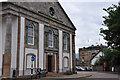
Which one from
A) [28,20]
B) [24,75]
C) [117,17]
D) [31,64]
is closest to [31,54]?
[31,64]

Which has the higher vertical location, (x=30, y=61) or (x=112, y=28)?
(x=112, y=28)

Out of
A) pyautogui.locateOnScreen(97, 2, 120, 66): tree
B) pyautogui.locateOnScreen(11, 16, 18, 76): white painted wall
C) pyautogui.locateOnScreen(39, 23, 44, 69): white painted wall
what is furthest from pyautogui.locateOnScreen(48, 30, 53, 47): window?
pyautogui.locateOnScreen(97, 2, 120, 66): tree

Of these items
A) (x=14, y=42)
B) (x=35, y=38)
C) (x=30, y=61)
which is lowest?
(x=30, y=61)

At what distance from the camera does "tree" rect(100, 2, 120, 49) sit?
107 feet

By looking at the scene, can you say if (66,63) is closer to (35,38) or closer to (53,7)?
(35,38)

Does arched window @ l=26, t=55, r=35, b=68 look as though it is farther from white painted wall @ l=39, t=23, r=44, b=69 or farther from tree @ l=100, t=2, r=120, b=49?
tree @ l=100, t=2, r=120, b=49

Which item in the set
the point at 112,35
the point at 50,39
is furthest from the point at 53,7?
the point at 112,35

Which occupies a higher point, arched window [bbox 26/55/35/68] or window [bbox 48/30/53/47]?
window [bbox 48/30/53/47]

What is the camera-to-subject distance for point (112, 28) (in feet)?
106

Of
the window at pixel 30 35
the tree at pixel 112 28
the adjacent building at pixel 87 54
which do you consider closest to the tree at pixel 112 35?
the tree at pixel 112 28

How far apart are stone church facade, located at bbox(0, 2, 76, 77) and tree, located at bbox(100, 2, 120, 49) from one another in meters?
8.67

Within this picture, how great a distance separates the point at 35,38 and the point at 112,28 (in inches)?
646

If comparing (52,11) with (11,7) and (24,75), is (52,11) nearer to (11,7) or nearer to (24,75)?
(11,7)

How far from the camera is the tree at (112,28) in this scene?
1283 inches
